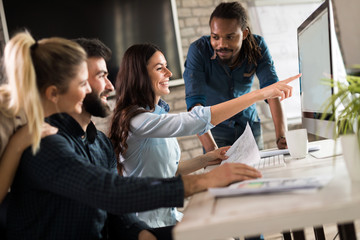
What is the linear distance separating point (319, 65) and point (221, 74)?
861 mm

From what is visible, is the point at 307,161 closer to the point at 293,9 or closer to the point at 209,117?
the point at 209,117

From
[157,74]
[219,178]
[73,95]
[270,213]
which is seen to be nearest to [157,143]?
[157,74]

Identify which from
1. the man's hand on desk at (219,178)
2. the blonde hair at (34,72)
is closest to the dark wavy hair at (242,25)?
the blonde hair at (34,72)

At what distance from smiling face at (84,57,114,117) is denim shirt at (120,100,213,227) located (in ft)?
0.53

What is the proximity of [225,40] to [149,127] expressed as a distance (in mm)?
825

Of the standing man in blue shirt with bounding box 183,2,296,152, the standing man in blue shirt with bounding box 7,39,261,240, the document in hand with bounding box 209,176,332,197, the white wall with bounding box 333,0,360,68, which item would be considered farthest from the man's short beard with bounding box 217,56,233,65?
the document in hand with bounding box 209,176,332,197

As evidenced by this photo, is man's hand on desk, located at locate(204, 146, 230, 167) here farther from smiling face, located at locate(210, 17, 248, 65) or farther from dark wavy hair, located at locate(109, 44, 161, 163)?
smiling face, located at locate(210, 17, 248, 65)

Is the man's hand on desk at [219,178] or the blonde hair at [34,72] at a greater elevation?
the blonde hair at [34,72]

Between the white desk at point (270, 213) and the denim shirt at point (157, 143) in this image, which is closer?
the white desk at point (270, 213)

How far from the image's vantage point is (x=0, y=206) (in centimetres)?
109

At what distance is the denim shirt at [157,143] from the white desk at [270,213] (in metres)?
0.72

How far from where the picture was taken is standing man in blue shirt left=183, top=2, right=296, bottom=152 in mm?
2174

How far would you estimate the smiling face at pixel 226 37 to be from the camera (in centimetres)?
216

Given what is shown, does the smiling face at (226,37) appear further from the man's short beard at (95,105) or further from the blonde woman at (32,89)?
the blonde woman at (32,89)
